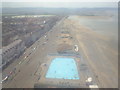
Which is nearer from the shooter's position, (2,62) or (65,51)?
(2,62)

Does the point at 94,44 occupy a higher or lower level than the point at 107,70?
higher

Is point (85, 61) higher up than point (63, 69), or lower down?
higher up

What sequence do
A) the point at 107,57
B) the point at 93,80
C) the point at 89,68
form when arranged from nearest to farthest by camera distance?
the point at 93,80 → the point at 89,68 → the point at 107,57

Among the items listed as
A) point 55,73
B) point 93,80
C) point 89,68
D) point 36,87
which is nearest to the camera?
point 36,87

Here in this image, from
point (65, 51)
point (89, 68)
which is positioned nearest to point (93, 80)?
point (89, 68)

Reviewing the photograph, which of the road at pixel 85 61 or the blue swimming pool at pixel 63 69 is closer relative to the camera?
the road at pixel 85 61

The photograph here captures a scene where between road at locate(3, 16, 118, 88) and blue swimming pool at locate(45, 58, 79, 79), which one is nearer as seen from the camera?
road at locate(3, 16, 118, 88)

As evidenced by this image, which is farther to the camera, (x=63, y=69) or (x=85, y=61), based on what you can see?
(x=85, y=61)

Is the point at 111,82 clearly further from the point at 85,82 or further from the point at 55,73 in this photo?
the point at 55,73
